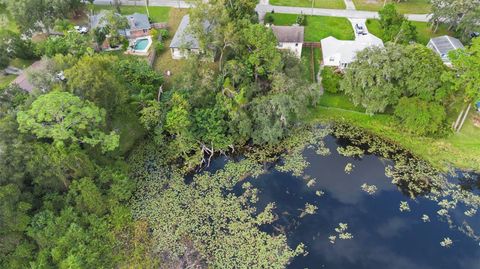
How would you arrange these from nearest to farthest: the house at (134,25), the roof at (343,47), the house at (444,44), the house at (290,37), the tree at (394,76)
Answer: the tree at (394,76)
the roof at (343,47)
the house at (444,44)
the house at (290,37)
the house at (134,25)

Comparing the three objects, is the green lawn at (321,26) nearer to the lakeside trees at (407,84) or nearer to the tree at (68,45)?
the lakeside trees at (407,84)

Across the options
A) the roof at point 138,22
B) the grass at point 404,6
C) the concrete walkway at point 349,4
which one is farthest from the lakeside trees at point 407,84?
the roof at point 138,22

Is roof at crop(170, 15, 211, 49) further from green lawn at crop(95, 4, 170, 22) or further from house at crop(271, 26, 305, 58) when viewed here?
house at crop(271, 26, 305, 58)

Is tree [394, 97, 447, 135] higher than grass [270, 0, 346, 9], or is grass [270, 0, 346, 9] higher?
grass [270, 0, 346, 9]

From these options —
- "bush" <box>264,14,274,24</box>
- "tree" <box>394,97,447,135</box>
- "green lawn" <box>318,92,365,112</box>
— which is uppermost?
"bush" <box>264,14,274,24</box>

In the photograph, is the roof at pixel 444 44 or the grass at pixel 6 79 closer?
the grass at pixel 6 79

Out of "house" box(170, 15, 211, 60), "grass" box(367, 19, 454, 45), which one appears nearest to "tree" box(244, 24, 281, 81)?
"house" box(170, 15, 211, 60)

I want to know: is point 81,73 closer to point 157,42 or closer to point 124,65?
point 124,65
